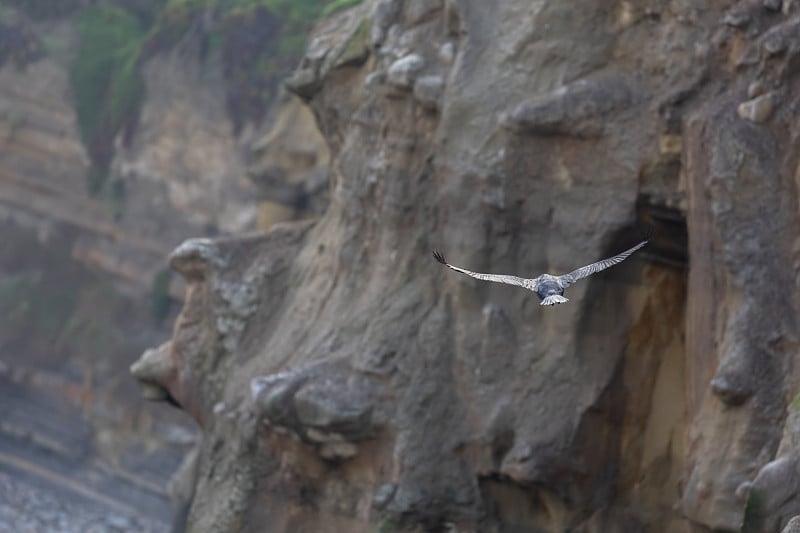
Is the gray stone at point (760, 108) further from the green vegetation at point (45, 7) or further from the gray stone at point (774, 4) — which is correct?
the green vegetation at point (45, 7)

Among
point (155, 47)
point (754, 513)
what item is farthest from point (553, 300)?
point (155, 47)

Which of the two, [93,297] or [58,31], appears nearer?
[93,297]

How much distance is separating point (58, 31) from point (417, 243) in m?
23.5

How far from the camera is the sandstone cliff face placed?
1315 cm

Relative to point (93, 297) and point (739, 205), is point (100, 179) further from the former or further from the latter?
point (739, 205)

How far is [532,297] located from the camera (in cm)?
1570

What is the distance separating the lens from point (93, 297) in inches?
1379

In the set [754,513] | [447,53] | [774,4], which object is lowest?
[754,513]

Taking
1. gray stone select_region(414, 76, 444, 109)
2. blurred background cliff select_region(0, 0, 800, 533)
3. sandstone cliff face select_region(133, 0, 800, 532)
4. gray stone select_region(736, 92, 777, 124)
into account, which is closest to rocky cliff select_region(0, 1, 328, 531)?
blurred background cliff select_region(0, 0, 800, 533)

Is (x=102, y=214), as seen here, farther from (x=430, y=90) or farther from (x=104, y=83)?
(x=430, y=90)

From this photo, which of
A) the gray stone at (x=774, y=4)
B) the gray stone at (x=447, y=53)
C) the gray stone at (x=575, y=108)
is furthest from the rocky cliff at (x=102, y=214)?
the gray stone at (x=774, y=4)

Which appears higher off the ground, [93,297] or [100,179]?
[100,179]

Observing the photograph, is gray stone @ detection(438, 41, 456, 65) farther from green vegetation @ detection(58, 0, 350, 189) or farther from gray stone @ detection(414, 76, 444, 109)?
green vegetation @ detection(58, 0, 350, 189)

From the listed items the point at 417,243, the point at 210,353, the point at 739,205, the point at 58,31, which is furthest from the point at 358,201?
the point at 58,31
